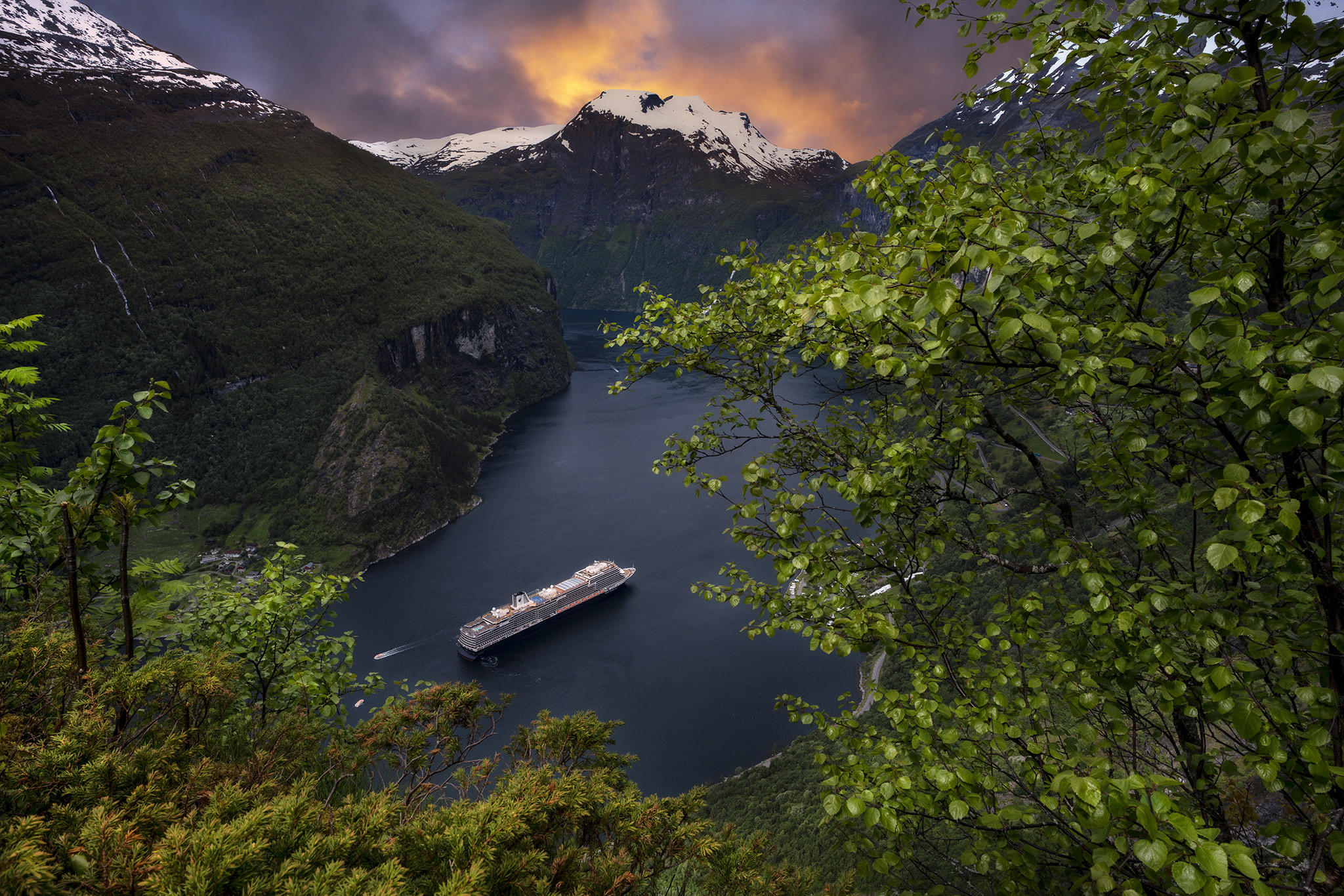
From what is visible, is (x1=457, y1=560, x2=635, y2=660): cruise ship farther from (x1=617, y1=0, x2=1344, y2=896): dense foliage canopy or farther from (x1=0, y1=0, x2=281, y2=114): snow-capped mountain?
(x1=0, y1=0, x2=281, y2=114): snow-capped mountain

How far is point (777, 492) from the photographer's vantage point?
4887 mm

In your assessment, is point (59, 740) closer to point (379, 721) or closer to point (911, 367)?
point (379, 721)

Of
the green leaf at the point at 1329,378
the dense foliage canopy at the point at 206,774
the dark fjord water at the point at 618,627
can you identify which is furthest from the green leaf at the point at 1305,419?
the dark fjord water at the point at 618,627

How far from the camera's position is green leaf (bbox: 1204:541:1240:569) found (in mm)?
2641

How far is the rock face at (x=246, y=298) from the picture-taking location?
108188 mm

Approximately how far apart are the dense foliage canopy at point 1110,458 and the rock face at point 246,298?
98404 mm

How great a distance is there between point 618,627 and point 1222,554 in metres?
65.7

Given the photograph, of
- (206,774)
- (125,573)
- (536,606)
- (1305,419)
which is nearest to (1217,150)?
(1305,419)

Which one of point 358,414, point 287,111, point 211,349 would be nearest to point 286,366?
point 211,349

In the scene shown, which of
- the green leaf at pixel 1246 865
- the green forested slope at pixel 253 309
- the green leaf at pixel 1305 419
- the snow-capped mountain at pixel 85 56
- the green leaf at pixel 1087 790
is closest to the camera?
the green leaf at pixel 1246 865

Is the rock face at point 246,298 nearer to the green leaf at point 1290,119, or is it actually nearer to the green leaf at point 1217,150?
the green leaf at point 1217,150

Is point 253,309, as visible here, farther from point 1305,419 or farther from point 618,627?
point 1305,419

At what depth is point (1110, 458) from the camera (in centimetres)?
467

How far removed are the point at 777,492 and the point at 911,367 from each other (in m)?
1.87
